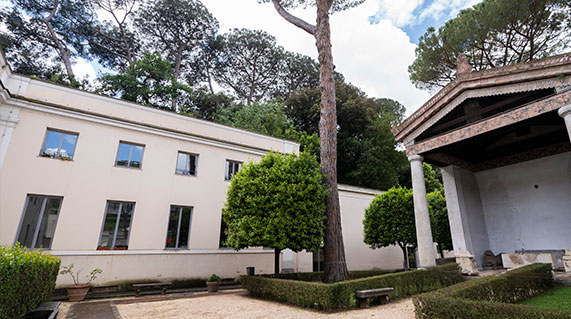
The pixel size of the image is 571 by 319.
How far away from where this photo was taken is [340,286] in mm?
7152

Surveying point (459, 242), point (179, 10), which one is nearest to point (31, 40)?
point (179, 10)

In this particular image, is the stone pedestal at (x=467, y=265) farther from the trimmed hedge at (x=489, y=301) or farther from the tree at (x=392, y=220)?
the tree at (x=392, y=220)

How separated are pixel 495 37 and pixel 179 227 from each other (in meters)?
21.3

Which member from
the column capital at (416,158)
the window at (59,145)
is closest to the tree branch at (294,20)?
the column capital at (416,158)

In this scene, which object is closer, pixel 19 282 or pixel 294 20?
pixel 19 282

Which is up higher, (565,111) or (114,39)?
(114,39)

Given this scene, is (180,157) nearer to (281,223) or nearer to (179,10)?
(281,223)

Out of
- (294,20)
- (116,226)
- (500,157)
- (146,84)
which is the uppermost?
(146,84)

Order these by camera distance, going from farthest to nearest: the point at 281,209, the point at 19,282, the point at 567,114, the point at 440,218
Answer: the point at 440,218
the point at 281,209
the point at 567,114
the point at 19,282

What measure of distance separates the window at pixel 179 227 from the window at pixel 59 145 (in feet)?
15.1

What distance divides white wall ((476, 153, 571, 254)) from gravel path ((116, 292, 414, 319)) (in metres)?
9.21

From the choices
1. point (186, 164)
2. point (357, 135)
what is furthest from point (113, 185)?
point (357, 135)

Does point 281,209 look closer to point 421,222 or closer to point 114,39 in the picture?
point 421,222

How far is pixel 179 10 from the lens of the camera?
96.3 feet
